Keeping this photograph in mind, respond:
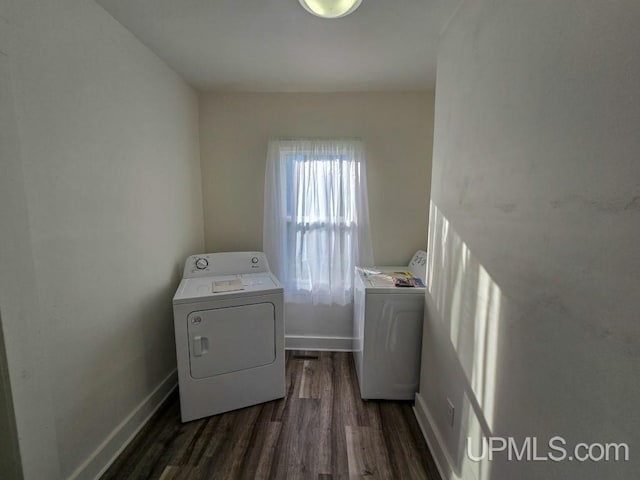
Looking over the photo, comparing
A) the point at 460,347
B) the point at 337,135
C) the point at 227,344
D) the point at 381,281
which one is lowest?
the point at 227,344

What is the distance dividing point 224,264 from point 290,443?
1.40 m

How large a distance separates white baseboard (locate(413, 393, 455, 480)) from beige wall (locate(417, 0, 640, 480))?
0.04m

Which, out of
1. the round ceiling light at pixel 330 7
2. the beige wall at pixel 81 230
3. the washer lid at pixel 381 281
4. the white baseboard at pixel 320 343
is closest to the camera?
the beige wall at pixel 81 230

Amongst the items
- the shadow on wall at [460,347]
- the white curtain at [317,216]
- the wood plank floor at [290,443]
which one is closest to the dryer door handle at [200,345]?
the wood plank floor at [290,443]

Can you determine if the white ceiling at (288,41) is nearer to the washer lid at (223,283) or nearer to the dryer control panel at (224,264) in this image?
the dryer control panel at (224,264)

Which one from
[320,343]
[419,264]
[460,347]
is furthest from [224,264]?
[460,347]

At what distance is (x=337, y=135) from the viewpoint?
95.9 inches

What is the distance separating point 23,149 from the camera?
3.40ft

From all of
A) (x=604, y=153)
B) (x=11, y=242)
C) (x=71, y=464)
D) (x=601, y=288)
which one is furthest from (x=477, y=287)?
(x=71, y=464)

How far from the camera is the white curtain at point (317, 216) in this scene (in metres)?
2.39

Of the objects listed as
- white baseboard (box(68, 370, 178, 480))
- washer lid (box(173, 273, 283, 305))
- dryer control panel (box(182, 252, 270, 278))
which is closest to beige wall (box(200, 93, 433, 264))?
dryer control panel (box(182, 252, 270, 278))

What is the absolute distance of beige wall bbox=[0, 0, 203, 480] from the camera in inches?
40.3

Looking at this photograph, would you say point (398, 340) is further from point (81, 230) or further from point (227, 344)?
point (81, 230)

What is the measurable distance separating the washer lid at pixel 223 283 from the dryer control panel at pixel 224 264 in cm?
7
